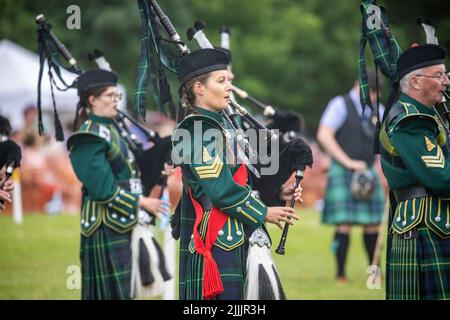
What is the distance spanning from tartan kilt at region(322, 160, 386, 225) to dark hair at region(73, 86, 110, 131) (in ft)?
10.6

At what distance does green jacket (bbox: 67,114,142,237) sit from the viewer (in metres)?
6.09

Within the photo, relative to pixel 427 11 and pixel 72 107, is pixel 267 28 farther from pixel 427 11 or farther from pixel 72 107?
pixel 72 107

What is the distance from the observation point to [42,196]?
15492 mm

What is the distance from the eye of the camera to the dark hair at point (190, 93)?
15.9 feet

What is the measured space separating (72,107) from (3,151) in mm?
11719

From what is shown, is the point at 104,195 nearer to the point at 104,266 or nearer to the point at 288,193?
the point at 104,266

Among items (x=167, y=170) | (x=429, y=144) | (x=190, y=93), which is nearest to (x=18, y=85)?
(x=167, y=170)

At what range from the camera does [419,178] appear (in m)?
4.81

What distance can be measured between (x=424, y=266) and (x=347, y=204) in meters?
4.08

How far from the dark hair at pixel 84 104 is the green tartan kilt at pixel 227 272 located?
2.02 metres

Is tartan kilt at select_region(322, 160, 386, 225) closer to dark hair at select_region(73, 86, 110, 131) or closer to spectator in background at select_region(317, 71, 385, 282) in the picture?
spectator in background at select_region(317, 71, 385, 282)

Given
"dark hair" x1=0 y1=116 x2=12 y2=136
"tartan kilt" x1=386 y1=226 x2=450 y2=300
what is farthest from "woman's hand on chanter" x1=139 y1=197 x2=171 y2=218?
"tartan kilt" x1=386 y1=226 x2=450 y2=300

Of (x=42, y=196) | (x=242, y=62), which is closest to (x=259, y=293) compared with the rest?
(x=42, y=196)
